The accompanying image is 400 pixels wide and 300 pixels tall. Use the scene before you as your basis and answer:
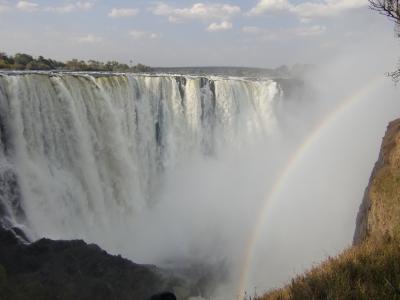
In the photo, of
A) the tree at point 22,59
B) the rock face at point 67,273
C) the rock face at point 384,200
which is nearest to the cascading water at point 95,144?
the rock face at point 67,273

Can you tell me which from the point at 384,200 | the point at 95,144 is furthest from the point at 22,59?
the point at 384,200

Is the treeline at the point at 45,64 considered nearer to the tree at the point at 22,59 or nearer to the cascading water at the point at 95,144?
the tree at the point at 22,59

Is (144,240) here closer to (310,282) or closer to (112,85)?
(112,85)

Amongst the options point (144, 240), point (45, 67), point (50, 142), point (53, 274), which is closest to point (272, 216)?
point (144, 240)

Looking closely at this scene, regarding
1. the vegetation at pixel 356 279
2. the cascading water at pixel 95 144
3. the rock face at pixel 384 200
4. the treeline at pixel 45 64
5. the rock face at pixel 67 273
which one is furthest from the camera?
the treeline at pixel 45 64

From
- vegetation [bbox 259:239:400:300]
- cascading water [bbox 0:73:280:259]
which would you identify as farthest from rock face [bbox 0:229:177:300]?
vegetation [bbox 259:239:400:300]

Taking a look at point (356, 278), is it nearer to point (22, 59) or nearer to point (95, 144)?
point (95, 144)
